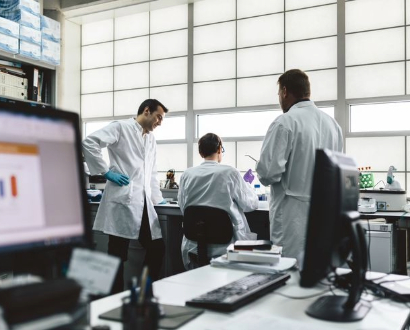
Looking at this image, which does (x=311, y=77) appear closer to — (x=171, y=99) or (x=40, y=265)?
(x=171, y=99)

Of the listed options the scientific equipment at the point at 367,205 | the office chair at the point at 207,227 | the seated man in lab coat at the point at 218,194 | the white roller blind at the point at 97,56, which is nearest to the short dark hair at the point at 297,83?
the seated man in lab coat at the point at 218,194

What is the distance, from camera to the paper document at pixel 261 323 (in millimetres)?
908

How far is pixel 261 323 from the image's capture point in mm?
936

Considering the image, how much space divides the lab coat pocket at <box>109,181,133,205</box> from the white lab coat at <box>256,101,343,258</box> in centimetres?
101

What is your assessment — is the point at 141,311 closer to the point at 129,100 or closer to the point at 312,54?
the point at 312,54

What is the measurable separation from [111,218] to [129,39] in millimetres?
2778

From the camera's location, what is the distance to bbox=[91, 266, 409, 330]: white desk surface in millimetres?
935

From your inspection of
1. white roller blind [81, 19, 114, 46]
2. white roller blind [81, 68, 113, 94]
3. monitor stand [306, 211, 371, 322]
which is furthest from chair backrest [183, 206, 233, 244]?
white roller blind [81, 19, 114, 46]

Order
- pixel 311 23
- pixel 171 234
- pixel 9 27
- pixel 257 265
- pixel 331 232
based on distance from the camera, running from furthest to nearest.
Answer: pixel 311 23 < pixel 9 27 < pixel 171 234 < pixel 257 265 < pixel 331 232

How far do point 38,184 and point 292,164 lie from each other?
160 cm

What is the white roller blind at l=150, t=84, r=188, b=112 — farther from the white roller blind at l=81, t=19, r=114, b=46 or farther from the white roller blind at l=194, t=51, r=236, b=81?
the white roller blind at l=81, t=19, r=114, b=46

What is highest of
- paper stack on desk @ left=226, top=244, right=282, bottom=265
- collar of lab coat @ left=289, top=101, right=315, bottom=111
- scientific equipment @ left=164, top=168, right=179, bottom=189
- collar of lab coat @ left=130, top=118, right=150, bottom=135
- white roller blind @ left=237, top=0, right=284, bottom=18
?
white roller blind @ left=237, top=0, right=284, bottom=18

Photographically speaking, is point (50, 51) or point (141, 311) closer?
point (141, 311)

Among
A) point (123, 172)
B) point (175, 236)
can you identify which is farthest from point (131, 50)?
point (175, 236)
